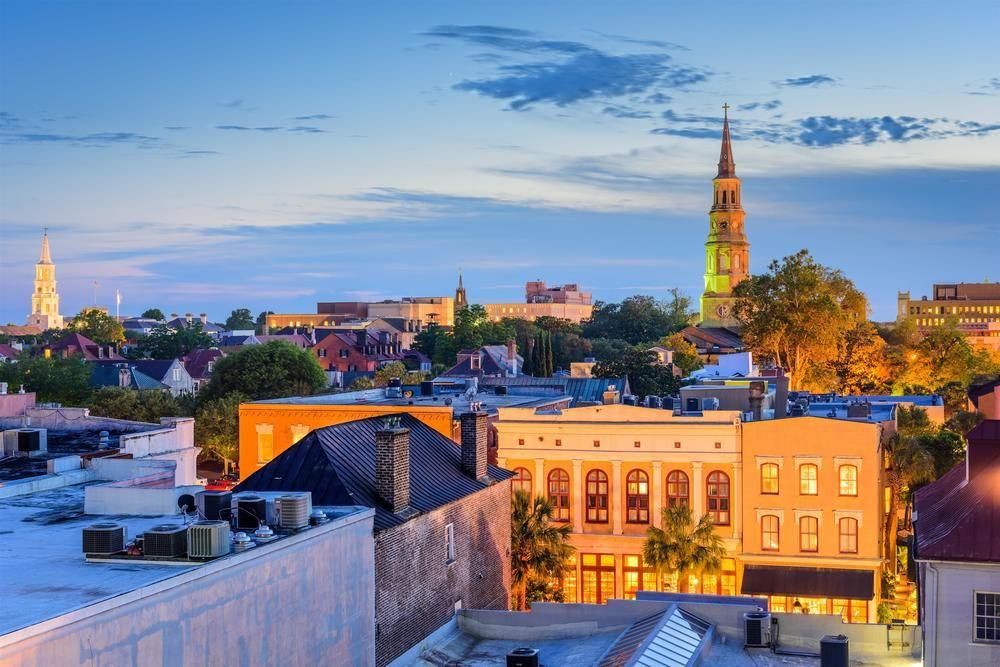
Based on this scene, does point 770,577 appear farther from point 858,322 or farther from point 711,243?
point 711,243

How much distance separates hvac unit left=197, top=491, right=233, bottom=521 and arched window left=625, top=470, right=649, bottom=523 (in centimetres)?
2586

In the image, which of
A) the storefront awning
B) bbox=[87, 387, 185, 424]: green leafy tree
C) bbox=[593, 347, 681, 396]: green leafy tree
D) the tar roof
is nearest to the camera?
the tar roof

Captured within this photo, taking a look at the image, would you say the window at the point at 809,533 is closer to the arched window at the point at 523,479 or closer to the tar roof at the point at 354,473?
the arched window at the point at 523,479

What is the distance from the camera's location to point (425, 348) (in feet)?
541

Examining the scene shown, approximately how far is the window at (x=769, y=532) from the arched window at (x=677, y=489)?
297 centimetres

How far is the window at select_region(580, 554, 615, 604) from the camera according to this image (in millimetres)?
46812

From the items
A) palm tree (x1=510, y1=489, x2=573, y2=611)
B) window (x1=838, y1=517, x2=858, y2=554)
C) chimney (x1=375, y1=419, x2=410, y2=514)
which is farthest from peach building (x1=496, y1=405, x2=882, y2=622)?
chimney (x1=375, y1=419, x2=410, y2=514)

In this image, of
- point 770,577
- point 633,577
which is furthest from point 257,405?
point 770,577

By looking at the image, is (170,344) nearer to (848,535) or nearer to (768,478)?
(768,478)

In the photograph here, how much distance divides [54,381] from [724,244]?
89702 mm

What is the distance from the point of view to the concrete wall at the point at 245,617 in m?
16.8

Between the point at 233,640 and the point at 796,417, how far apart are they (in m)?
30.0

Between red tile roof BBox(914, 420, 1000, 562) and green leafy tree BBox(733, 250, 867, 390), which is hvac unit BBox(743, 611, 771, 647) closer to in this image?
red tile roof BBox(914, 420, 1000, 562)

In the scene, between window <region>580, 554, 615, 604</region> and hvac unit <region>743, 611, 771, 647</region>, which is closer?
hvac unit <region>743, 611, 771, 647</region>
